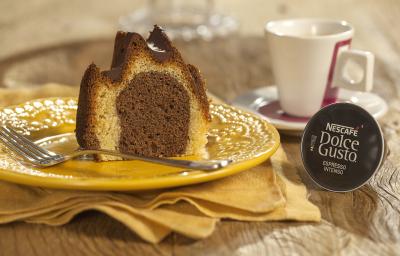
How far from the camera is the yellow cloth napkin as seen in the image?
1317mm

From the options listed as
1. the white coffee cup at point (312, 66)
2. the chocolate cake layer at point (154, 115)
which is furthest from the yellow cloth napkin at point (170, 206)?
the white coffee cup at point (312, 66)

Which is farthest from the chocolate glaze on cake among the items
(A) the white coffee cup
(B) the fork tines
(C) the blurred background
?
(C) the blurred background

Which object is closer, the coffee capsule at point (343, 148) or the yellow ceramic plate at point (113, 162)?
the yellow ceramic plate at point (113, 162)

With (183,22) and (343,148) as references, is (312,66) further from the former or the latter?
(183,22)

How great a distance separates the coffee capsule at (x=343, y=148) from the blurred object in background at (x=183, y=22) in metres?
1.59

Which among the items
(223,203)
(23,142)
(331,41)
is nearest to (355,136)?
(223,203)

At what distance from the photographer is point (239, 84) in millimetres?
2441

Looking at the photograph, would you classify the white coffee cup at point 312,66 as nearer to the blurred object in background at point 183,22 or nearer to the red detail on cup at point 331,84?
the red detail on cup at point 331,84

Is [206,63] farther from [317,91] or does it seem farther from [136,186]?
[136,186]

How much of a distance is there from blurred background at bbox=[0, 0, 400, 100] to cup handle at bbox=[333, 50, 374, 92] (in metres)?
0.40

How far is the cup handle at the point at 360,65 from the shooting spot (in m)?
1.96

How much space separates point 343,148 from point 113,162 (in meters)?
0.51

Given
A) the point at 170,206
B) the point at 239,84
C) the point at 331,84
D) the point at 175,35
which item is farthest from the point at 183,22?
the point at 170,206

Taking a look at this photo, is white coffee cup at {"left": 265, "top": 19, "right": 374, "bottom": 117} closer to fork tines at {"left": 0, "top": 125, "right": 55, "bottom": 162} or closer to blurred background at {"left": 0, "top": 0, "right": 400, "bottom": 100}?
blurred background at {"left": 0, "top": 0, "right": 400, "bottom": 100}
